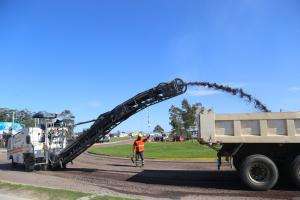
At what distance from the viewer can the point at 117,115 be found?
20438 mm

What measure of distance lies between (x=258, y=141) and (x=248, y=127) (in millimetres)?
488

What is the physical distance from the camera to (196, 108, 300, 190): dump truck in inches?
542

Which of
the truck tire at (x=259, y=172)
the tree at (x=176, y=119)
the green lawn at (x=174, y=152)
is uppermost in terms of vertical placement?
the tree at (x=176, y=119)

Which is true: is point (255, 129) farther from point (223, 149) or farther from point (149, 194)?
point (149, 194)

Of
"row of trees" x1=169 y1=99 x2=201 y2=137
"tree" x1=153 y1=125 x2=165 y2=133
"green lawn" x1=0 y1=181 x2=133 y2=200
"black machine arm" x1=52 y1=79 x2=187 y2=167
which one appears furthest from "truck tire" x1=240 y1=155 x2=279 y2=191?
"tree" x1=153 y1=125 x2=165 y2=133

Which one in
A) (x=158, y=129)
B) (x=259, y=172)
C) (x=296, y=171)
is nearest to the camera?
(x=296, y=171)

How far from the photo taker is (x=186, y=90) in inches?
733

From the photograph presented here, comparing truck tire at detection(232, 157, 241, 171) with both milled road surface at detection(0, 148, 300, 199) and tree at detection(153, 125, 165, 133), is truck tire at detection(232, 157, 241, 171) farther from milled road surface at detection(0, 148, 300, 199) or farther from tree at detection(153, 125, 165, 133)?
tree at detection(153, 125, 165, 133)

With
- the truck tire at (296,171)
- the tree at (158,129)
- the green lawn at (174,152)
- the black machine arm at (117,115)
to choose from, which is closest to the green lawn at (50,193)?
the truck tire at (296,171)

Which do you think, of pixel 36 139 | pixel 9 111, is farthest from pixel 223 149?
pixel 9 111

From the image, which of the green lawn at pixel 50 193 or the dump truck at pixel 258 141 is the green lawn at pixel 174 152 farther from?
the green lawn at pixel 50 193

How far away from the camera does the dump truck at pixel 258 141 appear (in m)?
13.8

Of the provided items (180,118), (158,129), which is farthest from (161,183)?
(158,129)

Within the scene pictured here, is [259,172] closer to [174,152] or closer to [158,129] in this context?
[174,152]
